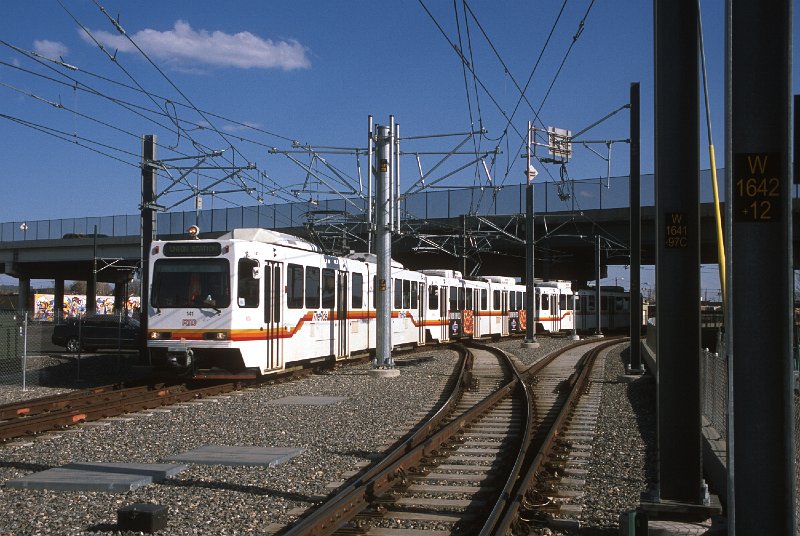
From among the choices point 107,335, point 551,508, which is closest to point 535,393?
point 551,508

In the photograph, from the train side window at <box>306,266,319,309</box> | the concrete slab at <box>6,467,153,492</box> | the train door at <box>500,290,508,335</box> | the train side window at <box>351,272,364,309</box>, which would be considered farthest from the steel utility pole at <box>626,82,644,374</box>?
the train door at <box>500,290,508,335</box>

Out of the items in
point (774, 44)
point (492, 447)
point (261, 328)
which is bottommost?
point (492, 447)

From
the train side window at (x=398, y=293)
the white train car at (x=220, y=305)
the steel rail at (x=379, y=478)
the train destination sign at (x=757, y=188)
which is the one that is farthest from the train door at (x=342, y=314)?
the train destination sign at (x=757, y=188)

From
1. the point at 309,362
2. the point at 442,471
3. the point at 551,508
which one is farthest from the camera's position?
the point at 309,362

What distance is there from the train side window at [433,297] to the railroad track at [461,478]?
15.5 m

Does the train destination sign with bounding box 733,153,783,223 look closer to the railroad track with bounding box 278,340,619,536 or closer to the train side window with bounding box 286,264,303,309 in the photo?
the railroad track with bounding box 278,340,619,536

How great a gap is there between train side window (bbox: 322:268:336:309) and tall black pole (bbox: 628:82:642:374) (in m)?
7.05

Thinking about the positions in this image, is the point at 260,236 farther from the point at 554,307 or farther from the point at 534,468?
the point at 554,307

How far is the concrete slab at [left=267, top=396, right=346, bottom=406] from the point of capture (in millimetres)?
14734

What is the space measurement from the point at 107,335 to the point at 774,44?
2737 cm

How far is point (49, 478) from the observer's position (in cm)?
831

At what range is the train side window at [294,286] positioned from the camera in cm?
1828

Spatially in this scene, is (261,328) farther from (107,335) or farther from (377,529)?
(107,335)

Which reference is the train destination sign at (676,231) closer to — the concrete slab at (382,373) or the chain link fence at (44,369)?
the chain link fence at (44,369)
